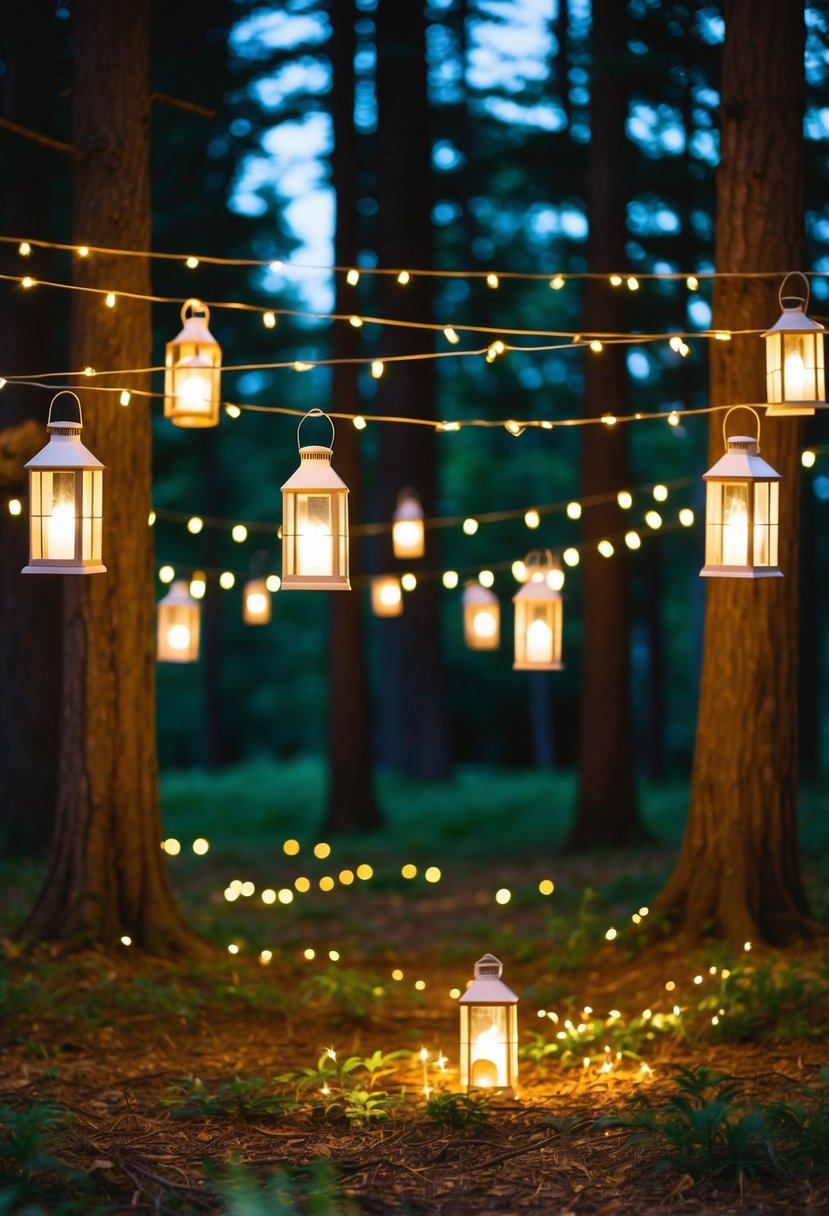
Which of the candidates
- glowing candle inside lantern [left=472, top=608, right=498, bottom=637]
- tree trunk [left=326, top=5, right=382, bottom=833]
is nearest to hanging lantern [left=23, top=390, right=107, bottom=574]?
glowing candle inside lantern [left=472, top=608, right=498, bottom=637]

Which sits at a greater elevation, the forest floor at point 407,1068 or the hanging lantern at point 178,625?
the hanging lantern at point 178,625

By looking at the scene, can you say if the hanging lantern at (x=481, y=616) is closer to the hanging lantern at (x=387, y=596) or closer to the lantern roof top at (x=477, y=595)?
the lantern roof top at (x=477, y=595)

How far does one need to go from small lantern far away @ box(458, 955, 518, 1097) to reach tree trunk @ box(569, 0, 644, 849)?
6288 millimetres

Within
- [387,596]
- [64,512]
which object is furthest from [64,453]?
[387,596]

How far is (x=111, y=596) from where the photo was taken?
24.7 feet

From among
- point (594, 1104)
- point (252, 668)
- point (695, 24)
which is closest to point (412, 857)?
point (594, 1104)

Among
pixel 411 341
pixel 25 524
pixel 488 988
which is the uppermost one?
pixel 411 341

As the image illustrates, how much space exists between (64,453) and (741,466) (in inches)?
111

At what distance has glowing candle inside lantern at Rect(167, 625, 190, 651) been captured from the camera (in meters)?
10.3

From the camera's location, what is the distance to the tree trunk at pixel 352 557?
12.4m

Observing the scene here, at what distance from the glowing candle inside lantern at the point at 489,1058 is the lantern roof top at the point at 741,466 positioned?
2486mm

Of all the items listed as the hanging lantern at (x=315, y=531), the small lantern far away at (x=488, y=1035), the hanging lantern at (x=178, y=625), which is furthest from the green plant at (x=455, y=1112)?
the hanging lantern at (x=178, y=625)

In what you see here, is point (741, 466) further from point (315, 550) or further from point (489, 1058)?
point (489, 1058)

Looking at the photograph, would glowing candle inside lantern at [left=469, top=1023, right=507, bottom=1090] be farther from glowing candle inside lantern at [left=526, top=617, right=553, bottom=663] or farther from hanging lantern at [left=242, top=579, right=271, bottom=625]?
hanging lantern at [left=242, top=579, right=271, bottom=625]
